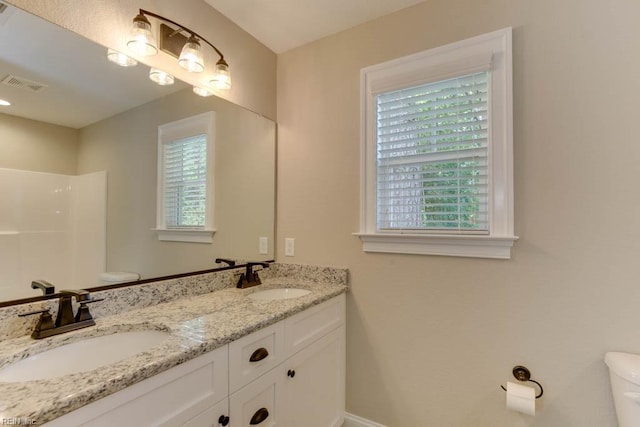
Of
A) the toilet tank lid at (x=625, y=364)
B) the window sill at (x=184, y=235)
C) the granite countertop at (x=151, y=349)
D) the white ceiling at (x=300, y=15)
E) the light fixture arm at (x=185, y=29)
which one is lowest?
the toilet tank lid at (x=625, y=364)

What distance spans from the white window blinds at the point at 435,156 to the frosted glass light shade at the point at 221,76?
86cm

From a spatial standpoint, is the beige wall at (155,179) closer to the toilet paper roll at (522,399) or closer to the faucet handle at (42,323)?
the faucet handle at (42,323)

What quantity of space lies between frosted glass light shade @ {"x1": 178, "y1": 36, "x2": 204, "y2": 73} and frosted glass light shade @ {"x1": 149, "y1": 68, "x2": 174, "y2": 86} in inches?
3.4

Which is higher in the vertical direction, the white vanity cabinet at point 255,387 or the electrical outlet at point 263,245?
the electrical outlet at point 263,245

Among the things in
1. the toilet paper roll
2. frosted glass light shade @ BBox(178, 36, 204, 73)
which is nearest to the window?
frosted glass light shade @ BBox(178, 36, 204, 73)

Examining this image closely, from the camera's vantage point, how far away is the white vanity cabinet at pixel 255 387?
0.78 meters

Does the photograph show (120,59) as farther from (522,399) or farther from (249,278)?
(522,399)

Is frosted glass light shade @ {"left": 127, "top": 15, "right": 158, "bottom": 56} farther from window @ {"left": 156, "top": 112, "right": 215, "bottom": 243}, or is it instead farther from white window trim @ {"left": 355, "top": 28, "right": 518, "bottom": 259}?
white window trim @ {"left": 355, "top": 28, "right": 518, "bottom": 259}

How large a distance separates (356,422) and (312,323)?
761 millimetres

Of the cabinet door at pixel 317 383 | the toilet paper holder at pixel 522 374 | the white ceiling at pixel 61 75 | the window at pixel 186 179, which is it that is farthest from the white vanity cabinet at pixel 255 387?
the white ceiling at pixel 61 75

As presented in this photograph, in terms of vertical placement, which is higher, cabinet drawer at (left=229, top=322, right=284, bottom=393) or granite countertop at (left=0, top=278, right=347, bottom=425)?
granite countertop at (left=0, top=278, right=347, bottom=425)

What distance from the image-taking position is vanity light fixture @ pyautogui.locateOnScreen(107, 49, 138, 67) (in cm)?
123

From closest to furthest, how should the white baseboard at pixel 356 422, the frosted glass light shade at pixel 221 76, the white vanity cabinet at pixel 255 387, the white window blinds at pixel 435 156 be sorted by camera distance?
the white vanity cabinet at pixel 255 387 < the white window blinds at pixel 435 156 < the frosted glass light shade at pixel 221 76 < the white baseboard at pixel 356 422

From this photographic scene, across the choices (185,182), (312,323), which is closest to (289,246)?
(312,323)
